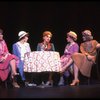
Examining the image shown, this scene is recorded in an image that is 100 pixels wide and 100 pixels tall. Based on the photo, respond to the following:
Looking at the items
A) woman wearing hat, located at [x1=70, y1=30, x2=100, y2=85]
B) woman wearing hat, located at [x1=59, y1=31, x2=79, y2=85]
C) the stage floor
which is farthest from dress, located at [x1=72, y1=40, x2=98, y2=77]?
the stage floor

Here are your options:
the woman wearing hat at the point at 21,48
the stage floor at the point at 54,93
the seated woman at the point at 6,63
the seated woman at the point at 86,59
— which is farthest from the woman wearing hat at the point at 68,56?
the stage floor at the point at 54,93

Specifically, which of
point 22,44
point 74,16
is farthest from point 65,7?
point 22,44

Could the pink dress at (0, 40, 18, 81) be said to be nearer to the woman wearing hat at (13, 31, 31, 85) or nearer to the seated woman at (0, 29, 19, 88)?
the seated woman at (0, 29, 19, 88)

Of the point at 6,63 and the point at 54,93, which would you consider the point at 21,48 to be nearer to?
the point at 6,63

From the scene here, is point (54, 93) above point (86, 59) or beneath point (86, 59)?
beneath

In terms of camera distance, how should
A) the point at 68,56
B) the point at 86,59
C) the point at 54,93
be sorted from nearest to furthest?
1. the point at 54,93
2. the point at 86,59
3. the point at 68,56

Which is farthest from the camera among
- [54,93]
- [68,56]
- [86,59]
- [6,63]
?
[68,56]

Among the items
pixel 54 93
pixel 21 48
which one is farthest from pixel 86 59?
pixel 54 93

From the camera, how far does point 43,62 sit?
602 centimetres

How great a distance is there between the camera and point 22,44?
23.7ft

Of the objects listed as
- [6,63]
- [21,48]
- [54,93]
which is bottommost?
[54,93]

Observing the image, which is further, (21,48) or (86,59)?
(21,48)

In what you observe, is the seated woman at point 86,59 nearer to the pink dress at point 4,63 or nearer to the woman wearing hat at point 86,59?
the woman wearing hat at point 86,59

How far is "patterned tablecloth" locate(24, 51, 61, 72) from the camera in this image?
6000mm
